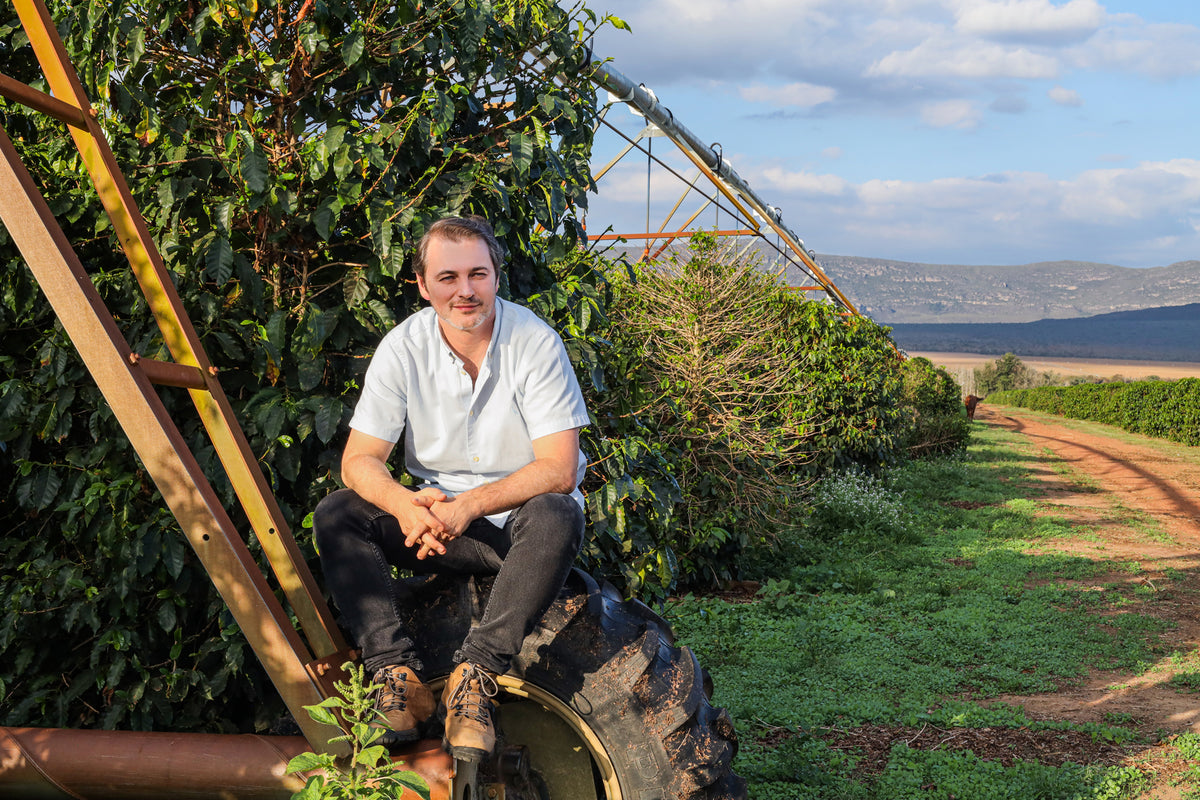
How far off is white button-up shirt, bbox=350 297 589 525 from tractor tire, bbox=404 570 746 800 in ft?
1.18

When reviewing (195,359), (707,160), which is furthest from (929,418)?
(195,359)

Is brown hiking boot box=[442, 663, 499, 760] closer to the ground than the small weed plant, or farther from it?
farther from it

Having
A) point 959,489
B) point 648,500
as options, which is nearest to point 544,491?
point 648,500

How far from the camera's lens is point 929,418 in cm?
2175

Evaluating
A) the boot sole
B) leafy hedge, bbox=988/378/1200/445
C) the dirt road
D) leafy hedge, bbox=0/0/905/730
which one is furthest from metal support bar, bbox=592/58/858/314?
leafy hedge, bbox=988/378/1200/445

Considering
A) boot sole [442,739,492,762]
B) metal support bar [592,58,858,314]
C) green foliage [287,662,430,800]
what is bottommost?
boot sole [442,739,492,762]

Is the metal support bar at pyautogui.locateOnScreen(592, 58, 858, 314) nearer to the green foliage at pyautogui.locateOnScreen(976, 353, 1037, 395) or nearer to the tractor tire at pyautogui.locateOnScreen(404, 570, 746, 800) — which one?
the tractor tire at pyautogui.locateOnScreen(404, 570, 746, 800)

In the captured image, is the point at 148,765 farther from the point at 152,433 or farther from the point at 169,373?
the point at 169,373

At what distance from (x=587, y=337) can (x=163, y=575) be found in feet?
6.67

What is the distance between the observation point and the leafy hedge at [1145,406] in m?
29.6

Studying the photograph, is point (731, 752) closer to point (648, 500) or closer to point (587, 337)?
point (587, 337)

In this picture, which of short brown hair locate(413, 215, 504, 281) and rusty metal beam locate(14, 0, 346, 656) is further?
short brown hair locate(413, 215, 504, 281)

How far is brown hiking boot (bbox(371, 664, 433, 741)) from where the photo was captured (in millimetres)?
2539

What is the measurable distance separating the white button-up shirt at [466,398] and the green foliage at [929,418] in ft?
59.6
